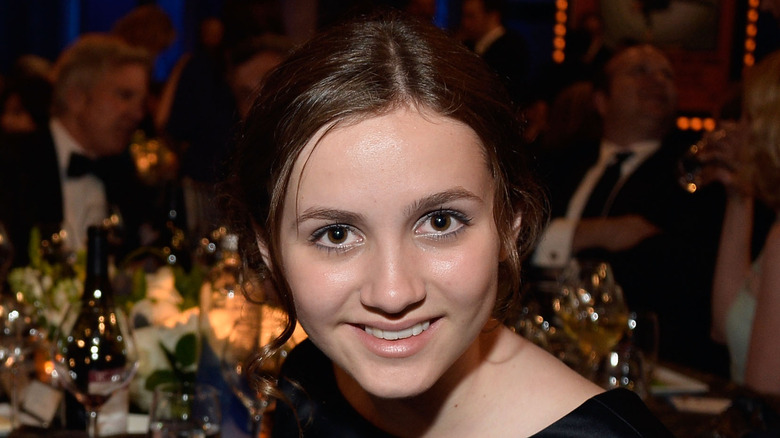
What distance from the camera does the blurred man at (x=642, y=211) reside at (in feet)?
12.6

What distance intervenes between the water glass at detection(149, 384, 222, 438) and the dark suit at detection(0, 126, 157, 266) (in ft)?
7.33

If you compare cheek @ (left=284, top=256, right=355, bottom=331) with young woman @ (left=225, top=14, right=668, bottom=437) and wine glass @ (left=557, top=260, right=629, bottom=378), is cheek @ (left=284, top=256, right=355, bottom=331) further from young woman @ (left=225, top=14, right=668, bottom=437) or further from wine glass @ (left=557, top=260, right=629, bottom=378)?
wine glass @ (left=557, top=260, right=629, bottom=378)

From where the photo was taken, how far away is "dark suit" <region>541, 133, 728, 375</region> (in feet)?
12.6

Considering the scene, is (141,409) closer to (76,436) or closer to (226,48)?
(76,436)

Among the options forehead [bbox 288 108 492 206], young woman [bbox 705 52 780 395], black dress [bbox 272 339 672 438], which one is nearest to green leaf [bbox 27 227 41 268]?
black dress [bbox 272 339 672 438]

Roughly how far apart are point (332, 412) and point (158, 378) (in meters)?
0.52

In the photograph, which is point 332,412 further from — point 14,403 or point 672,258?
point 672,258

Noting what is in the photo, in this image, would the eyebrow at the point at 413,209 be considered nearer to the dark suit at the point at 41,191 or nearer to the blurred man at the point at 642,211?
the blurred man at the point at 642,211

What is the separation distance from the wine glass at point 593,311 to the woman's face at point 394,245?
113 cm

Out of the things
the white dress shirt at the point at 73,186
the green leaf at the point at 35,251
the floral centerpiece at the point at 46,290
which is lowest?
the white dress shirt at the point at 73,186

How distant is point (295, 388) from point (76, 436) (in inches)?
18.8

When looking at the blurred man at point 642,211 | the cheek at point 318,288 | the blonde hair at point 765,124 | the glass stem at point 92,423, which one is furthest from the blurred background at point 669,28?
the cheek at point 318,288

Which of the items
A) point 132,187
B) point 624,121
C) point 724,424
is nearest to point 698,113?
point 624,121

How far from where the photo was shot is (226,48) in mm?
4680
